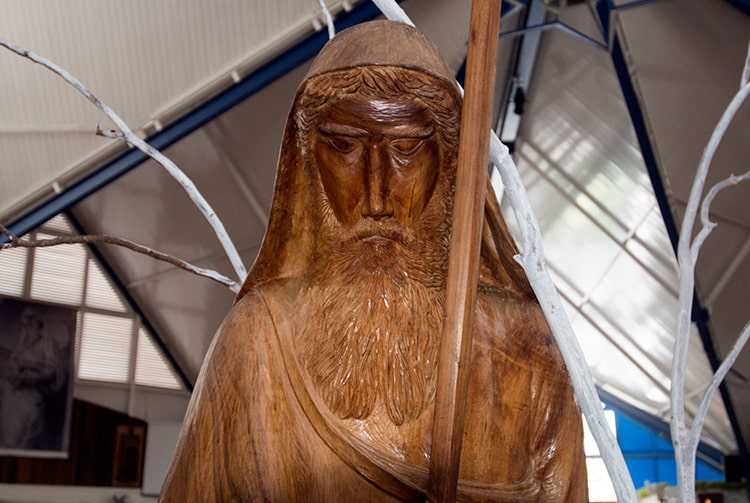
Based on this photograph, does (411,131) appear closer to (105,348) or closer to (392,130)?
(392,130)

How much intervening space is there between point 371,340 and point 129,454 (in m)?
14.5

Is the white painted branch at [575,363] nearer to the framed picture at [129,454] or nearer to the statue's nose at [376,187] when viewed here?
the statue's nose at [376,187]

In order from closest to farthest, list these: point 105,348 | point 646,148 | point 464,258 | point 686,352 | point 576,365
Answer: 1. point 464,258
2. point 576,365
3. point 686,352
4. point 646,148
5. point 105,348

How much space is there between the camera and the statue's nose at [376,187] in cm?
163

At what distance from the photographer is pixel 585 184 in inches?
510

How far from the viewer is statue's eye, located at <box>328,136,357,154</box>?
1645 millimetres

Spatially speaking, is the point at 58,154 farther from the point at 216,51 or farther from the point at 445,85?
the point at 445,85

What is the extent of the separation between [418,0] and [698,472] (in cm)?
1629

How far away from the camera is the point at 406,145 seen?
5.35 feet

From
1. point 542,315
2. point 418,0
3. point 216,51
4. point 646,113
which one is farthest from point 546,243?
point 542,315

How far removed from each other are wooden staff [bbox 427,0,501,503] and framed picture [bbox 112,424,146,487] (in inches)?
578

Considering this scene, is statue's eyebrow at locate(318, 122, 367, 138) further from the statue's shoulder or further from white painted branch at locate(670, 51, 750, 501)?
white painted branch at locate(670, 51, 750, 501)

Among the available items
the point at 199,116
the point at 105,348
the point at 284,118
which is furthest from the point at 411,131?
the point at 105,348

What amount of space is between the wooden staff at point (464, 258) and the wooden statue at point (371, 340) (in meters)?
0.22
